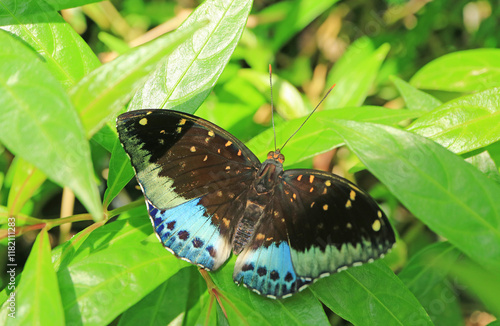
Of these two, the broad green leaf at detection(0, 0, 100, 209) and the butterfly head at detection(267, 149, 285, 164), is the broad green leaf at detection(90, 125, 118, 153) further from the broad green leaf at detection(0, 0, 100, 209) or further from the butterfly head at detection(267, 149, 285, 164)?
the butterfly head at detection(267, 149, 285, 164)

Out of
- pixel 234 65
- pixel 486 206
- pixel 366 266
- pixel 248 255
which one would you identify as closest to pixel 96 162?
pixel 234 65

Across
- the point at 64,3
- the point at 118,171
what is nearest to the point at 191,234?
the point at 118,171

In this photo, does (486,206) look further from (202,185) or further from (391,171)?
(202,185)

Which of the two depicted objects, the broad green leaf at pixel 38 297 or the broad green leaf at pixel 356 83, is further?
the broad green leaf at pixel 356 83

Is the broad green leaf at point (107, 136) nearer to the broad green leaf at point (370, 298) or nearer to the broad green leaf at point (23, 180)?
the broad green leaf at point (23, 180)

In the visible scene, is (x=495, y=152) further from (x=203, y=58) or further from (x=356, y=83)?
(x=203, y=58)

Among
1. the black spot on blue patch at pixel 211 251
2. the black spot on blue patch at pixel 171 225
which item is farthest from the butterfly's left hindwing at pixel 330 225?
the black spot on blue patch at pixel 171 225

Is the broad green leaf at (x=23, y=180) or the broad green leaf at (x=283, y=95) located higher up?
the broad green leaf at (x=283, y=95)
